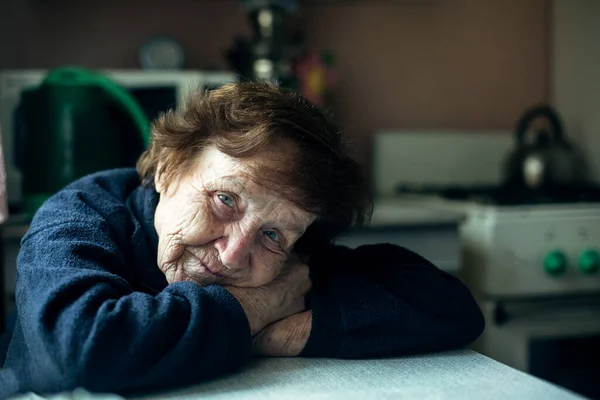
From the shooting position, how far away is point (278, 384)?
74 cm

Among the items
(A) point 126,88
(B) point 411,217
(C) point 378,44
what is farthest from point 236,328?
(C) point 378,44

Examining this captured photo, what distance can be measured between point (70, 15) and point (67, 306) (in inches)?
Result: 60.2

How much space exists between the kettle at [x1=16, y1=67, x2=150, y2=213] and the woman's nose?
2.62 ft

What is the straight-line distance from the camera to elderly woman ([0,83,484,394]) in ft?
2.35

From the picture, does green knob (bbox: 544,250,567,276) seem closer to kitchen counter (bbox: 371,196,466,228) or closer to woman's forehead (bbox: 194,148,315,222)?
kitchen counter (bbox: 371,196,466,228)

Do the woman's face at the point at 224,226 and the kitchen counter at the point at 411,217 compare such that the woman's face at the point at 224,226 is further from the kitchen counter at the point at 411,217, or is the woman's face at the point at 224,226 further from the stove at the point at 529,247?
the stove at the point at 529,247

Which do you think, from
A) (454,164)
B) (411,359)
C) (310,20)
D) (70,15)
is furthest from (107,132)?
(454,164)

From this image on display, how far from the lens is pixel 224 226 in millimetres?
845

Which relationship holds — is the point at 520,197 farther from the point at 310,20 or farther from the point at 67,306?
the point at 67,306

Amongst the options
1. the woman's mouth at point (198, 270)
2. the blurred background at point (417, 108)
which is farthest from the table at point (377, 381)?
the blurred background at point (417, 108)

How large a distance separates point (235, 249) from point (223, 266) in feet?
0.12

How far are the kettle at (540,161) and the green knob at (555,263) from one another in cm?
38

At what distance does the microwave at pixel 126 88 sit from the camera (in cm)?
162

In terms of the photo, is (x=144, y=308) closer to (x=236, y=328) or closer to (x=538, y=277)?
(x=236, y=328)
